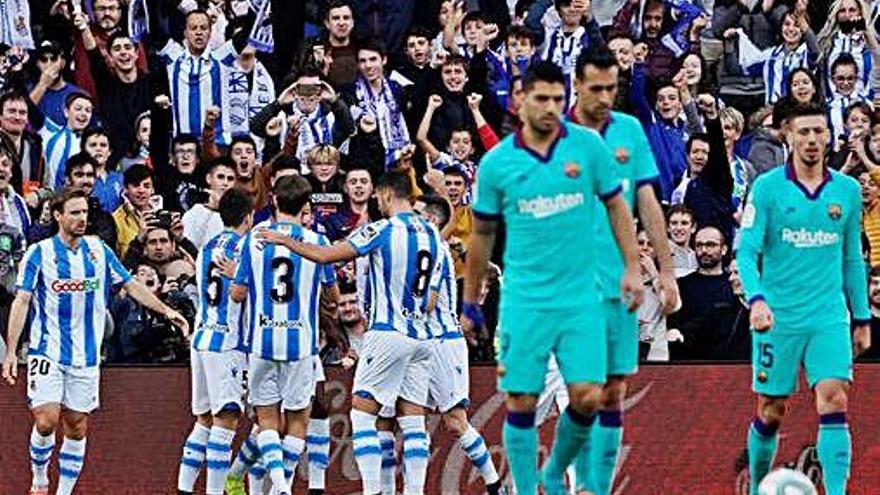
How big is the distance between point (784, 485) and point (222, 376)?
521cm

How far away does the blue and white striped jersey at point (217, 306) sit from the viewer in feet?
61.2

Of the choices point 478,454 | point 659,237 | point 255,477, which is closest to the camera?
point 659,237

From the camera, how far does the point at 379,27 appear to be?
2423 cm

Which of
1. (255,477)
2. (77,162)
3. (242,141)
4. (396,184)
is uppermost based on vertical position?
(242,141)

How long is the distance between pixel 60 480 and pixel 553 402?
3.95 m

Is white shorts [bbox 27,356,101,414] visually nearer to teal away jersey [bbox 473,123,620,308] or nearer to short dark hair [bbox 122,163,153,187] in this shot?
short dark hair [bbox 122,163,153,187]

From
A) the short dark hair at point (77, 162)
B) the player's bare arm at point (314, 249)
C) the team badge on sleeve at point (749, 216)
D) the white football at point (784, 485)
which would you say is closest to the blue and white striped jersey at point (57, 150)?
the short dark hair at point (77, 162)

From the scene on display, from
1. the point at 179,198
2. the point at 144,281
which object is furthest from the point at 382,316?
the point at 179,198

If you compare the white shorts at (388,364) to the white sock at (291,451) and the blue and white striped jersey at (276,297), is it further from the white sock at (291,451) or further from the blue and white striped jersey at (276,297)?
the white sock at (291,451)

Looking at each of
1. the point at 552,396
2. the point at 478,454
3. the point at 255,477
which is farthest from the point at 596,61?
the point at 255,477

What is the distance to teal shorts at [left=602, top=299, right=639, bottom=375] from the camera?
47.8 ft

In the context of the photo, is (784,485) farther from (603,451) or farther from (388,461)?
(388,461)

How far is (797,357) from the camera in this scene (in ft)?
Result: 52.5

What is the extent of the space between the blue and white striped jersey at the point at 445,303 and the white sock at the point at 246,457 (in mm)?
1649
